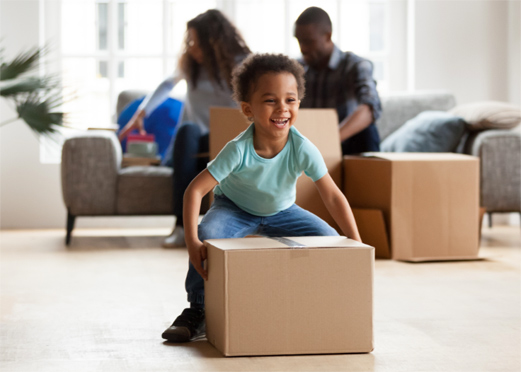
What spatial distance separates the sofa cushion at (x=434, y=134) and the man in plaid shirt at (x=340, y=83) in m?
0.35

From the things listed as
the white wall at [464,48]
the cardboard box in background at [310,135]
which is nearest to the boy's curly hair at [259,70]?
the cardboard box in background at [310,135]

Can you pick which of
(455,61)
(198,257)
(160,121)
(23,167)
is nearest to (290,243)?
(198,257)

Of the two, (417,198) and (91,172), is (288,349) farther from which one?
(91,172)

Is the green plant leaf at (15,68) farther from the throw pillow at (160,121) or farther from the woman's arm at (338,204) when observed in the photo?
the woman's arm at (338,204)

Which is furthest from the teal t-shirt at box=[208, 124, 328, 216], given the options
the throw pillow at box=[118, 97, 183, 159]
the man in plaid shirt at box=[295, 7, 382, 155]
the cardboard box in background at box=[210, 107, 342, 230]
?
the throw pillow at box=[118, 97, 183, 159]

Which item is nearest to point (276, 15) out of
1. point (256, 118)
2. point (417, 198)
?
point (417, 198)

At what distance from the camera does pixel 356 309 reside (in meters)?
1.24

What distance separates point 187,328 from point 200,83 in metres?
1.77

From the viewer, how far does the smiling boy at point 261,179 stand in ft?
4.57

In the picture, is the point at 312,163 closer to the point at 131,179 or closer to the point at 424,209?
the point at 424,209

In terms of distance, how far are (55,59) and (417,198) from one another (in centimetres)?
246

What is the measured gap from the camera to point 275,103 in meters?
1.46

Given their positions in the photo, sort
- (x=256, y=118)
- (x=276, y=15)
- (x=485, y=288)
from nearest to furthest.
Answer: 1. (x=256, y=118)
2. (x=485, y=288)
3. (x=276, y=15)

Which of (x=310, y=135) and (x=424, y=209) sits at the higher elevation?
(x=310, y=135)
